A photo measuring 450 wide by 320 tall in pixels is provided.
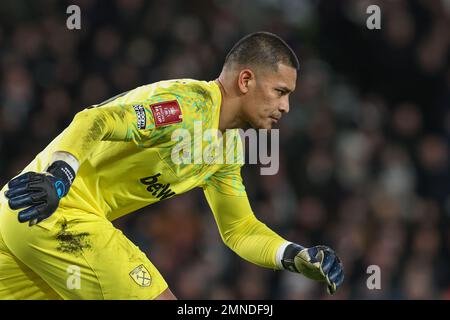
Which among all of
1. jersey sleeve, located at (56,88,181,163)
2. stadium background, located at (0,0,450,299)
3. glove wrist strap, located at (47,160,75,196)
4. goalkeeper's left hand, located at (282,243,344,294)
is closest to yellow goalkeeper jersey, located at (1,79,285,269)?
jersey sleeve, located at (56,88,181,163)

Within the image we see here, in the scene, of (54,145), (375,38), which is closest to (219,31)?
(375,38)

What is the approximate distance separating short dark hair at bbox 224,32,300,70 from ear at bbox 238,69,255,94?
5cm

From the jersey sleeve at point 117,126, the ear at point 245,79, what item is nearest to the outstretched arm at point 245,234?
the ear at point 245,79

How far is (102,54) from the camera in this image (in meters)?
9.18

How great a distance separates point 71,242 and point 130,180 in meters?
0.55

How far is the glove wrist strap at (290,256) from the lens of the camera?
15.9ft

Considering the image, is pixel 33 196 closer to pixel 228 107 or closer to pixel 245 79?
pixel 228 107

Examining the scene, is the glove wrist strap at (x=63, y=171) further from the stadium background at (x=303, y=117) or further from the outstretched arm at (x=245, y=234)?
the stadium background at (x=303, y=117)

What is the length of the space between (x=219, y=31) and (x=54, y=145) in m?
5.87

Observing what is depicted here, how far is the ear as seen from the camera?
193 inches

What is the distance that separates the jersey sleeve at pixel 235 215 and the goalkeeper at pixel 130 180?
2cm

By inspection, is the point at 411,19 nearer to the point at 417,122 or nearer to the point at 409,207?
the point at 417,122

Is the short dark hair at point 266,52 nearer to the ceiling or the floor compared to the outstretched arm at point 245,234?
nearer to the ceiling

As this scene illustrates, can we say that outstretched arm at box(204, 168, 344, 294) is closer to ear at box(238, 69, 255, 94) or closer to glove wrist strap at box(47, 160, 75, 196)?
ear at box(238, 69, 255, 94)
